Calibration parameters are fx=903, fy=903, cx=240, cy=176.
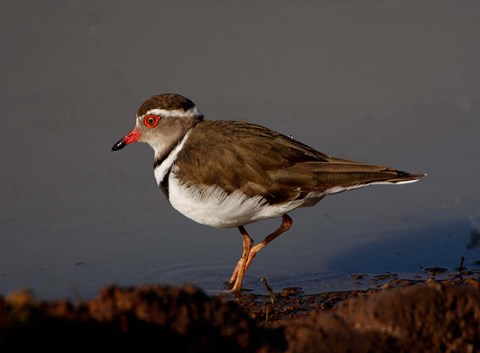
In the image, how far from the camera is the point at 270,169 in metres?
7.63

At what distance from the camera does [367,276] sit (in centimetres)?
798

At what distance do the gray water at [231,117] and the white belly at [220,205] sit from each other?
0.59 meters

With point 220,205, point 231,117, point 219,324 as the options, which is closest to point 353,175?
point 220,205

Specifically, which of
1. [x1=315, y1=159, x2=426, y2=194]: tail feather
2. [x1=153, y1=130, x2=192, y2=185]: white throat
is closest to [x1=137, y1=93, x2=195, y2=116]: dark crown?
[x1=153, y1=130, x2=192, y2=185]: white throat

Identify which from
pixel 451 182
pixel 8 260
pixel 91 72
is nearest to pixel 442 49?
pixel 451 182

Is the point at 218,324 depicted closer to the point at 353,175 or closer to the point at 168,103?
the point at 353,175

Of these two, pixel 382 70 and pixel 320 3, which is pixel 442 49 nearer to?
pixel 382 70

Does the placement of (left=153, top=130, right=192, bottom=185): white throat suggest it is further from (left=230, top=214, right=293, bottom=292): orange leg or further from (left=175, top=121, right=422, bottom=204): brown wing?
(left=230, top=214, right=293, bottom=292): orange leg

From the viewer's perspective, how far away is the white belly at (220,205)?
7.56 meters

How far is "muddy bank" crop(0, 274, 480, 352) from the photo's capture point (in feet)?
13.1

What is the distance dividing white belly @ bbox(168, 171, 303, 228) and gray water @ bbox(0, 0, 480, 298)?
59 cm

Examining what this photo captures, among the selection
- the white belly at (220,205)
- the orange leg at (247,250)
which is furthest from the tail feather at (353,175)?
the orange leg at (247,250)

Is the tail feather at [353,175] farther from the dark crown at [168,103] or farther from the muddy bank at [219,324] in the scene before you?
the muddy bank at [219,324]

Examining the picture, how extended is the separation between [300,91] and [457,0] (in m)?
3.30
